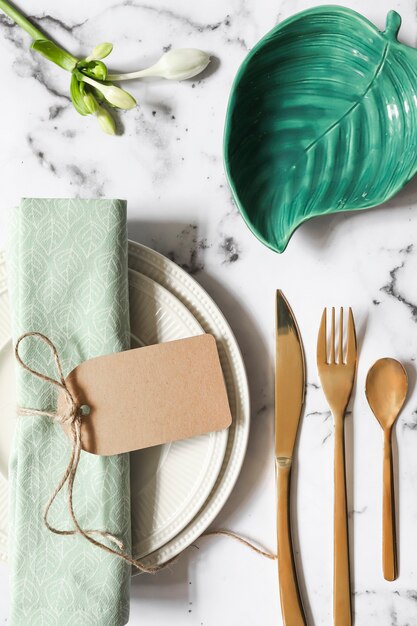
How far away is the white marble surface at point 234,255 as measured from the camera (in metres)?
0.69

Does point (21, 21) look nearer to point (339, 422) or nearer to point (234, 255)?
point (234, 255)

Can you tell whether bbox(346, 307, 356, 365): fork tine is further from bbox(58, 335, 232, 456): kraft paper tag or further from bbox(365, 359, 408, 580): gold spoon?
bbox(58, 335, 232, 456): kraft paper tag

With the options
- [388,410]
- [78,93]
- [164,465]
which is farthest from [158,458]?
[78,93]

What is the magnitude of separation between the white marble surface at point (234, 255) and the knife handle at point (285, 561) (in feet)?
0.06

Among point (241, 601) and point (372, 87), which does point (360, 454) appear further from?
point (372, 87)

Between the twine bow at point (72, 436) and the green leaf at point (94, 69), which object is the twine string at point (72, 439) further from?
the green leaf at point (94, 69)

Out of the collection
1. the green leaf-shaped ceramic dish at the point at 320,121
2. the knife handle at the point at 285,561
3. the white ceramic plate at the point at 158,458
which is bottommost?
the knife handle at the point at 285,561

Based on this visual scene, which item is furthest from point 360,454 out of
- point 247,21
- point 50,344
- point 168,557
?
point 247,21

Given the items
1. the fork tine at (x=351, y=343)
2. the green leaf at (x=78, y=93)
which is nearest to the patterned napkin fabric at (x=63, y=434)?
the green leaf at (x=78, y=93)

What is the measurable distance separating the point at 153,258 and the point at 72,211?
9cm

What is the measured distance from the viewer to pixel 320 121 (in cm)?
71

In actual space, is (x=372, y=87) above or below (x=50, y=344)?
above

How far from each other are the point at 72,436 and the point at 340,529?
28 centimetres

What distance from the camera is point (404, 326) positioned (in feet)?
2.28
